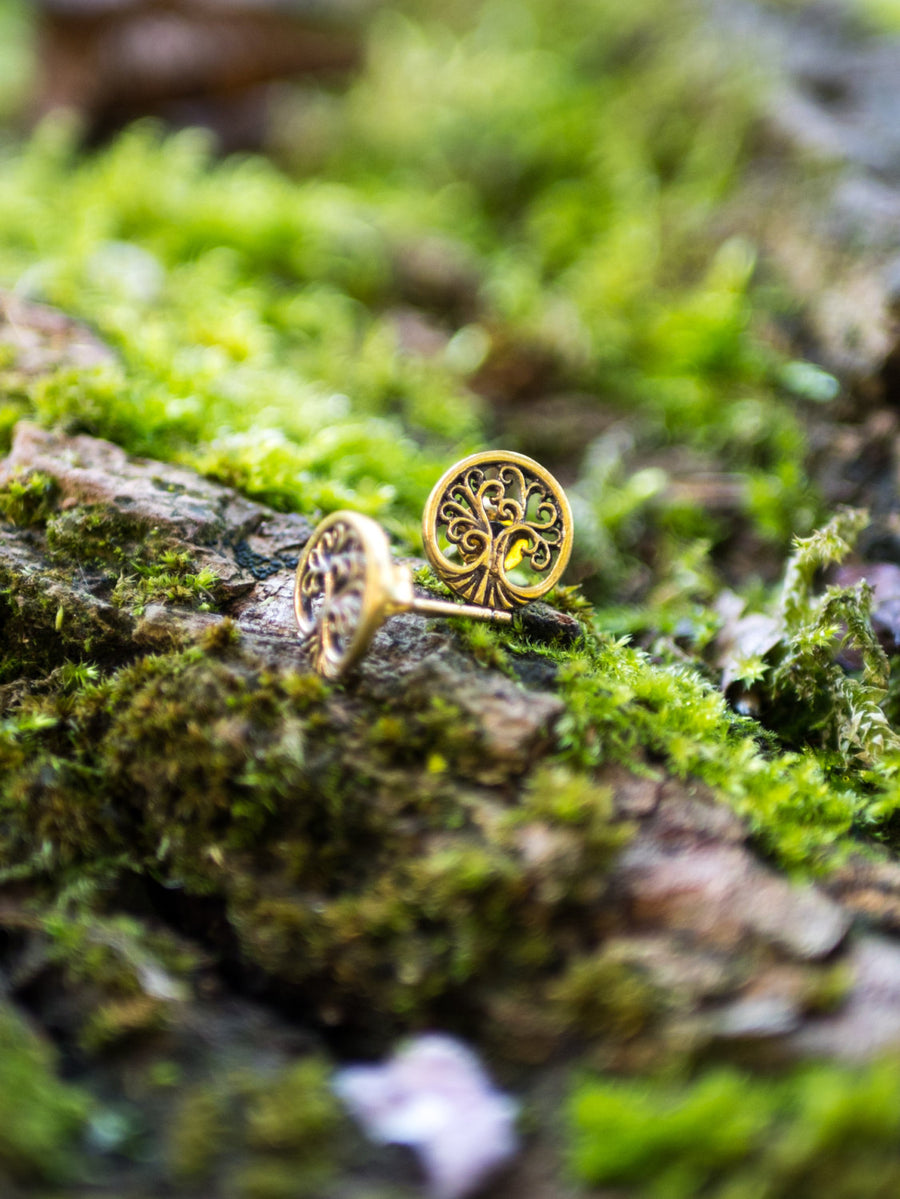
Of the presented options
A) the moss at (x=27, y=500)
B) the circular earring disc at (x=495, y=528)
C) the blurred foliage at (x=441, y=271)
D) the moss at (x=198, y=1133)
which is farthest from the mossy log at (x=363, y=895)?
the blurred foliage at (x=441, y=271)

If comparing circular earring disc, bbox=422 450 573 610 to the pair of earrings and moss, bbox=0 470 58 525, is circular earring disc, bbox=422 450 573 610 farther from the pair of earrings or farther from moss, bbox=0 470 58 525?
moss, bbox=0 470 58 525

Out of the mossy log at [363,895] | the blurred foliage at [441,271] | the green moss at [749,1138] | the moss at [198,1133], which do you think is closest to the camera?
the green moss at [749,1138]

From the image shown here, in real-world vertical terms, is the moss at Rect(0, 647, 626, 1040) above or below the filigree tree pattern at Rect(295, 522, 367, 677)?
below

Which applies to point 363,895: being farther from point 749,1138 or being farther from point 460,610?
point 749,1138

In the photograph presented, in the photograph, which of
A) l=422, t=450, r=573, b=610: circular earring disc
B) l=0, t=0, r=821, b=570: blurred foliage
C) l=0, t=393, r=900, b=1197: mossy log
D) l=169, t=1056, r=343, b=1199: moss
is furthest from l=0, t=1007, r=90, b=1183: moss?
l=0, t=0, r=821, b=570: blurred foliage

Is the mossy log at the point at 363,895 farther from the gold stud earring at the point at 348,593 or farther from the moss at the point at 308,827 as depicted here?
the gold stud earring at the point at 348,593

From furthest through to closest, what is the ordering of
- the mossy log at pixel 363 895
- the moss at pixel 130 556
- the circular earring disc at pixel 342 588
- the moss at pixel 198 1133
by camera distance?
the moss at pixel 130 556, the circular earring disc at pixel 342 588, the mossy log at pixel 363 895, the moss at pixel 198 1133
